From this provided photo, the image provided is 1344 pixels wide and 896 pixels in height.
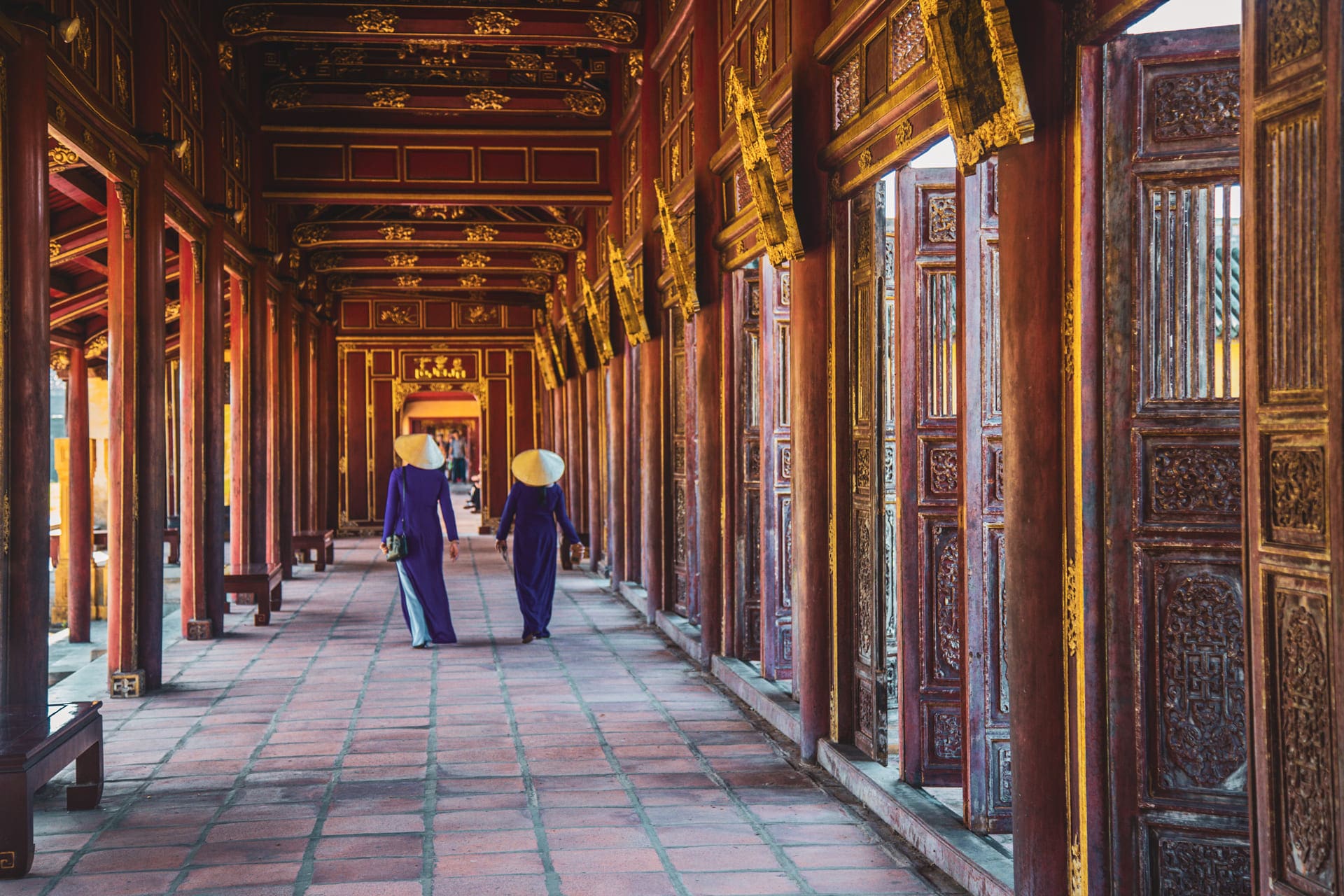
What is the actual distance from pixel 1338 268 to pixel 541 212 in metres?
14.3

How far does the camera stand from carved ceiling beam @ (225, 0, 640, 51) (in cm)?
953

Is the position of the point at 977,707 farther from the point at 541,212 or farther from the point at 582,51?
the point at 541,212

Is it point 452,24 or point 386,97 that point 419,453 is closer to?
point 452,24

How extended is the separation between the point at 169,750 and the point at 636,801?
2.33 meters

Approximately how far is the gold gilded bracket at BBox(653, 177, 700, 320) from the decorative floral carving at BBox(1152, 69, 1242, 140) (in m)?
4.72

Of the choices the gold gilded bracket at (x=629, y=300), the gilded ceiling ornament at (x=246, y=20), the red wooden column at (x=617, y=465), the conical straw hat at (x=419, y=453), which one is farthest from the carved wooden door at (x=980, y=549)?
the red wooden column at (x=617, y=465)

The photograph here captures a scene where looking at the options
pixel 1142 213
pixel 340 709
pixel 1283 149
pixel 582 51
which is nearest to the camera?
pixel 1283 149

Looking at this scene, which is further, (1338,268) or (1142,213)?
(1142,213)

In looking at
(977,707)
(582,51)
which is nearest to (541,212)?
(582,51)

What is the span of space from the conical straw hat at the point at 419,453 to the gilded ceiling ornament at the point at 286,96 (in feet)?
14.4

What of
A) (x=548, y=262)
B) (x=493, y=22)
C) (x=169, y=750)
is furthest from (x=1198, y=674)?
(x=548, y=262)

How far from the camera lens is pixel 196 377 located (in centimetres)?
908

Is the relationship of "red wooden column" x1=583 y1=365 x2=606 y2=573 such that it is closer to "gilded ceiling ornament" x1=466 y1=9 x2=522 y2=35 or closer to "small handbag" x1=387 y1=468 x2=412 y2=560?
"gilded ceiling ornament" x1=466 y1=9 x2=522 y2=35

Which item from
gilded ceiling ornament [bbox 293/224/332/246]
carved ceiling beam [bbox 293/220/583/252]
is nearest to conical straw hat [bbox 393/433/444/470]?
carved ceiling beam [bbox 293/220/583/252]
